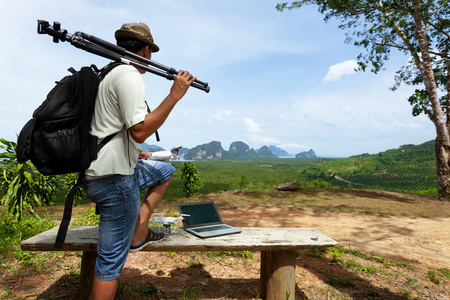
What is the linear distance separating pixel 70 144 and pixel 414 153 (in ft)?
220

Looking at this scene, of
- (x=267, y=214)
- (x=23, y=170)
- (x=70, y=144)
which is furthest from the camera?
(x=267, y=214)

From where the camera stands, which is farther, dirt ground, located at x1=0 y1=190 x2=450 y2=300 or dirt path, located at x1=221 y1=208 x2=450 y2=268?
dirt path, located at x1=221 y1=208 x2=450 y2=268

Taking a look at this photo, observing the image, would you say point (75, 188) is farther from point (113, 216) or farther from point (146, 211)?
point (146, 211)

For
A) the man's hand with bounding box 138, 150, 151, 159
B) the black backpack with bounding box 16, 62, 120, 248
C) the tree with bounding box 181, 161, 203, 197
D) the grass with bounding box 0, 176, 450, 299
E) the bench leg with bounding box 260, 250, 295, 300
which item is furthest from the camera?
the tree with bounding box 181, 161, 203, 197

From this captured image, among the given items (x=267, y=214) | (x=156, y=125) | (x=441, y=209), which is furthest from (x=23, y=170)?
(x=441, y=209)

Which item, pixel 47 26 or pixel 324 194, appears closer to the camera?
pixel 47 26

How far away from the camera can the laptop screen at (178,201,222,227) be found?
129 inches

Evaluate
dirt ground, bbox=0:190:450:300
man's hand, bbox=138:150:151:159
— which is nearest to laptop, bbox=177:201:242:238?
man's hand, bbox=138:150:151:159

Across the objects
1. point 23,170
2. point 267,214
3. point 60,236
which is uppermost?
point 23,170

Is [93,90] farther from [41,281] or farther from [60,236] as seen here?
[41,281]

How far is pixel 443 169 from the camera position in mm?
12180

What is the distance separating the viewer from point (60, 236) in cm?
239

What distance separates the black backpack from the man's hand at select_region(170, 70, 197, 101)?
1.98 ft

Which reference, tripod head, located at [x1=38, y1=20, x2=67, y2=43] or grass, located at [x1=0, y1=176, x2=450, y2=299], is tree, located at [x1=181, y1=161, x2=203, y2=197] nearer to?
grass, located at [x1=0, y1=176, x2=450, y2=299]
